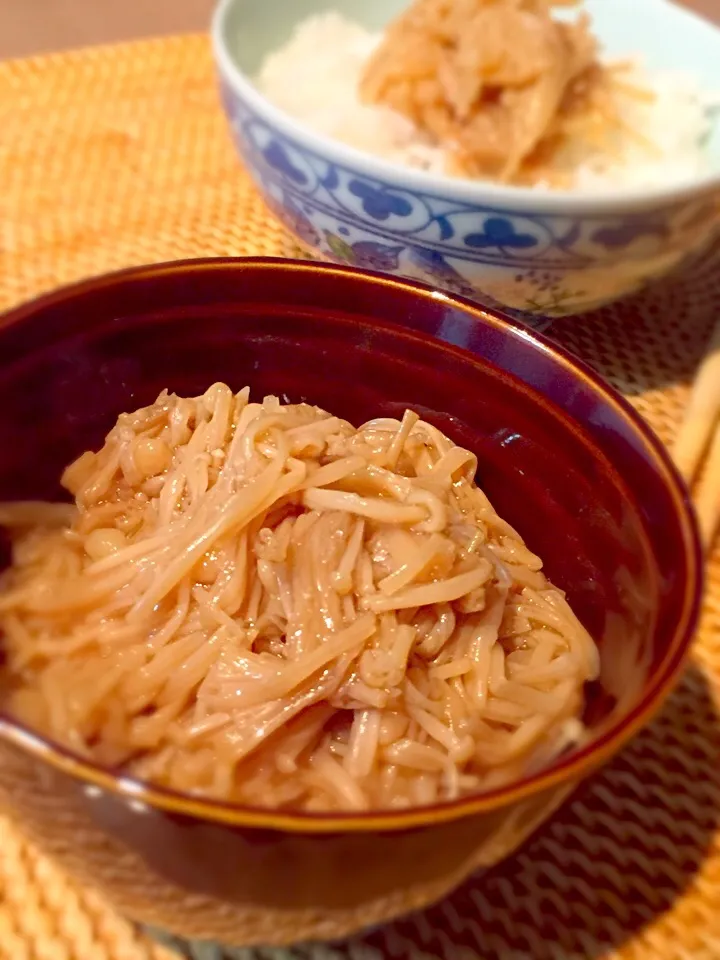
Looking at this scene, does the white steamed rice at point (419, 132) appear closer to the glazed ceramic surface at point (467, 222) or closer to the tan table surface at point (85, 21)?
the glazed ceramic surface at point (467, 222)

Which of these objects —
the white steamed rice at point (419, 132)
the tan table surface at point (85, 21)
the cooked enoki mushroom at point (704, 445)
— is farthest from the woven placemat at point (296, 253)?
the tan table surface at point (85, 21)

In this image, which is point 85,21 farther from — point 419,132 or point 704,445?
point 704,445

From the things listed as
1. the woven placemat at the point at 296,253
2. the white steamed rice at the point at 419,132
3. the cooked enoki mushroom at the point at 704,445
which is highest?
the white steamed rice at the point at 419,132

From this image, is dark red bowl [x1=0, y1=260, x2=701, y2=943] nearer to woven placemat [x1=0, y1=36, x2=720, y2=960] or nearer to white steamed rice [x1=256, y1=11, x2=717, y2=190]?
woven placemat [x1=0, y1=36, x2=720, y2=960]

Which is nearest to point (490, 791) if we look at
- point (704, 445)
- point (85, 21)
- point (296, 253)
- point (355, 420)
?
point (355, 420)

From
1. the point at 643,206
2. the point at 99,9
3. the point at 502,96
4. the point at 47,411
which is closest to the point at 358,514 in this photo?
the point at 47,411

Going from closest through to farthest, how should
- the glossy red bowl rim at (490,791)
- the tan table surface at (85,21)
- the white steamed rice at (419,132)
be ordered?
the glossy red bowl rim at (490,791) → the white steamed rice at (419,132) → the tan table surface at (85,21)
